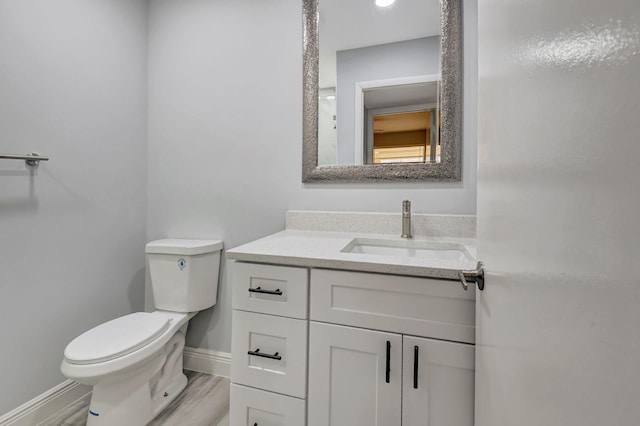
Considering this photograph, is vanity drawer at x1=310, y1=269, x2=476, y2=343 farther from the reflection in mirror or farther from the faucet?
the reflection in mirror

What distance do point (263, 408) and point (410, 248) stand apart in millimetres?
854

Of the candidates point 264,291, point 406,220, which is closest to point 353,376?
point 264,291

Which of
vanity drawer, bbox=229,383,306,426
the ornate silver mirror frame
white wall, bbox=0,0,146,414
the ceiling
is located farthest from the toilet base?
the ceiling

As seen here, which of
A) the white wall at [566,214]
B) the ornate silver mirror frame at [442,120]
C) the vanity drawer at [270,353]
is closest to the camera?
the white wall at [566,214]

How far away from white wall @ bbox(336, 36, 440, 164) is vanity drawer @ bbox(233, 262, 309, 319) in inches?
29.7

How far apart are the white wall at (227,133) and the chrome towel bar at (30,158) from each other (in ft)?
1.97

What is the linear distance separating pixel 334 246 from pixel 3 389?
1.53 meters

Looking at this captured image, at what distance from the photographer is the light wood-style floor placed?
1367 millimetres

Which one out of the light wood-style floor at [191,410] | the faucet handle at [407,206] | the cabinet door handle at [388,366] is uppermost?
the faucet handle at [407,206]

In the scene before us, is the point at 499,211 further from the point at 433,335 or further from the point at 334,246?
the point at 334,246

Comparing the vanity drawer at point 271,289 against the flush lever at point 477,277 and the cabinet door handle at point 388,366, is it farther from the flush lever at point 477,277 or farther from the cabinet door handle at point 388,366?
the flush lever at point 477,277

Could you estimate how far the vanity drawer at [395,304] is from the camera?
84cm

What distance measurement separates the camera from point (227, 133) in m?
1.72

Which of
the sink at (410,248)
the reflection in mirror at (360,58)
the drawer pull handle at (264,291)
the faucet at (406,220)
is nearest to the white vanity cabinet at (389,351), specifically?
the drawer pull handle at (264,291)
